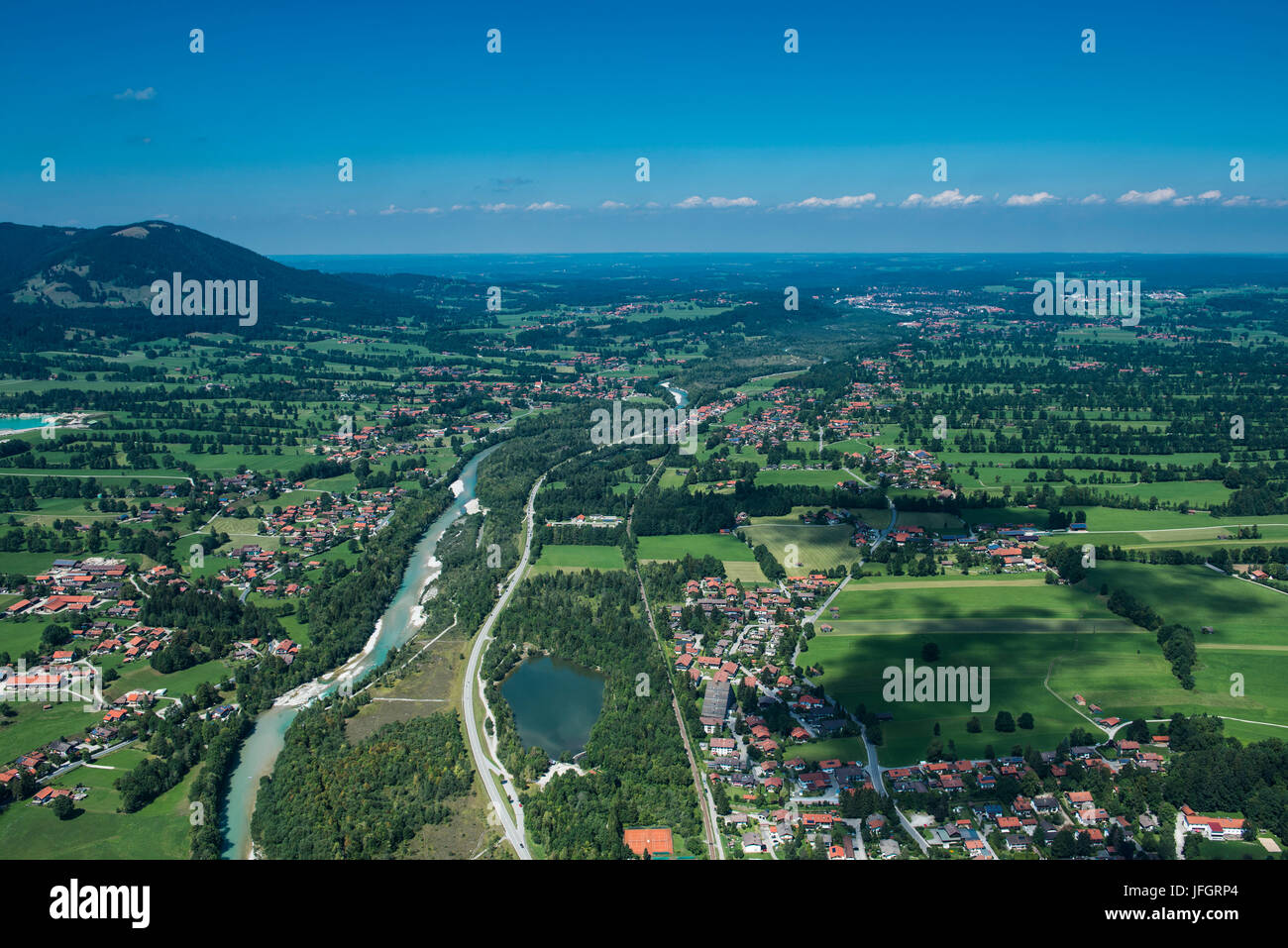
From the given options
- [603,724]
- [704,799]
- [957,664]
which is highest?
[957,664]

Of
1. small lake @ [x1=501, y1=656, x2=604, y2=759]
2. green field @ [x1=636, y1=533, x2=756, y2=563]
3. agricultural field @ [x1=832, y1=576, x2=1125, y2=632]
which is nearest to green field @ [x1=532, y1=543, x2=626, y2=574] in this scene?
green field @ [x1=636, y1=533, x2=756, y2=563]

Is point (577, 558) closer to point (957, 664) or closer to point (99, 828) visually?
point (957, 664)

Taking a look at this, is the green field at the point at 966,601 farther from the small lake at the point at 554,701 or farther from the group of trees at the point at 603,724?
the small lake at the point at 554,701

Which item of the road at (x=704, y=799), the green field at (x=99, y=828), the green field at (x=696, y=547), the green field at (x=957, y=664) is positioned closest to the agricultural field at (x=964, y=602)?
the green field at (x=957, y=664)

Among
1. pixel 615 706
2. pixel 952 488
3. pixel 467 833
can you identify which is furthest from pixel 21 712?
pixel 952 488

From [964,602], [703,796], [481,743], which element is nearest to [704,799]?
[703,796]
